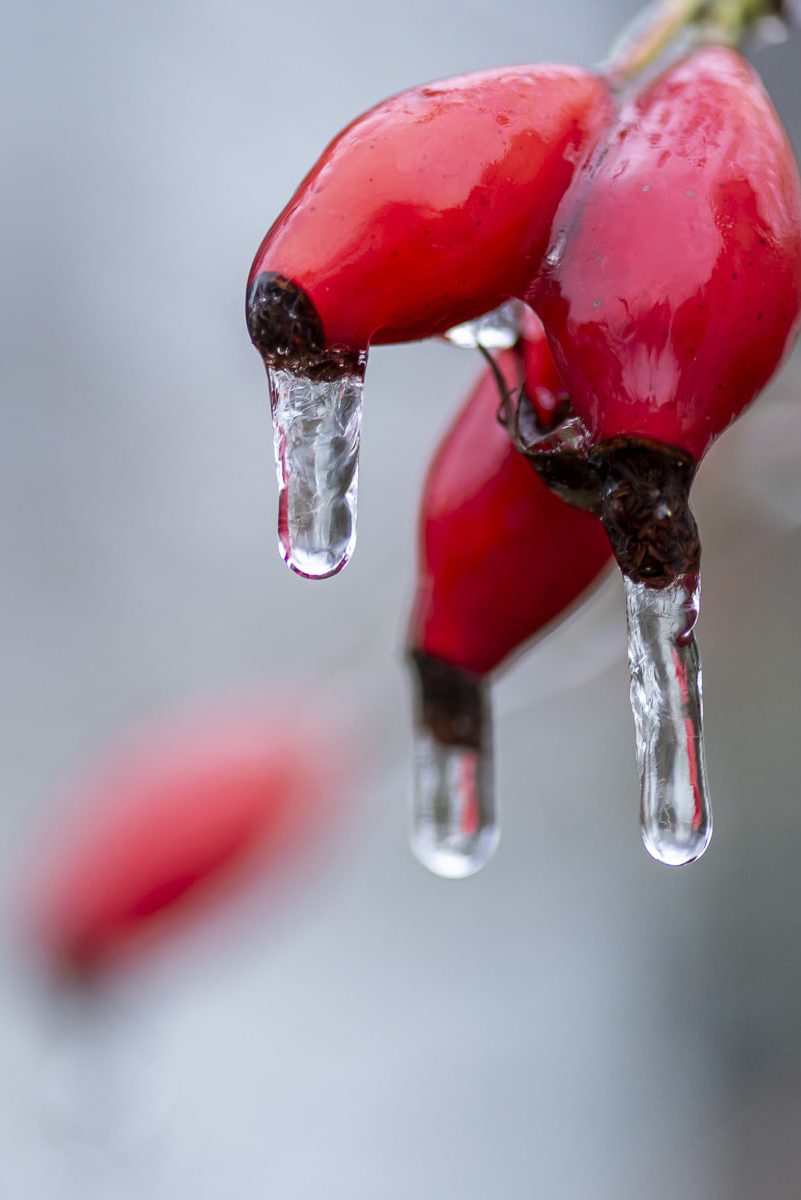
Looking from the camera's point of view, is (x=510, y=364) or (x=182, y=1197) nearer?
(x=510, y=364)

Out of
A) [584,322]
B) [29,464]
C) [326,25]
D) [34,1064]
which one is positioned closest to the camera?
[584,322]

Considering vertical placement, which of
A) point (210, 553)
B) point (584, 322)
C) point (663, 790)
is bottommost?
point (210, 553)

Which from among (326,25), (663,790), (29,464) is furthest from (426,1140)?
(663,790)

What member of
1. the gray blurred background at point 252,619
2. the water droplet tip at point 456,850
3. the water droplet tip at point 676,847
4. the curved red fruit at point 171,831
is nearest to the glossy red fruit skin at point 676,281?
the water droplet tip at point 676,847

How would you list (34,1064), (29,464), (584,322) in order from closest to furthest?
(584,322) → (34,1064) → (29,464)

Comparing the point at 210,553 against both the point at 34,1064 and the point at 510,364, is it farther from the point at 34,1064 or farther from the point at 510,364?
the point at 510,364

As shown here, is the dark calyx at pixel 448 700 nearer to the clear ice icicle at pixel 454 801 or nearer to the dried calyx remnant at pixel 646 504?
the clear ice icicle at pixel 454 801
